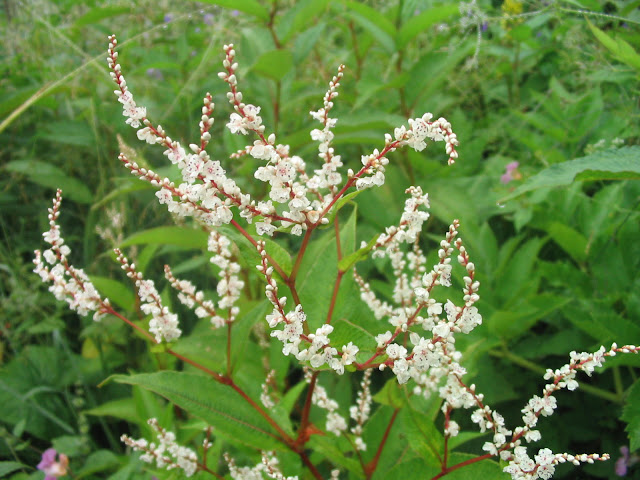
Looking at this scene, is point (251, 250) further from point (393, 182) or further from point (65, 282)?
point (393, 182)

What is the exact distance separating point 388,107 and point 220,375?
4.40 feet

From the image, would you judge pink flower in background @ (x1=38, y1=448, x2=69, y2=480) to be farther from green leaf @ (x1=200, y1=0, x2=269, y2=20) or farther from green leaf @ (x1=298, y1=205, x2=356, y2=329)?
green leaf @ (x1=200, y1=0, x2=269, y2=20)

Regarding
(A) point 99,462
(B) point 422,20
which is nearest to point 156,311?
(A) point 99,462

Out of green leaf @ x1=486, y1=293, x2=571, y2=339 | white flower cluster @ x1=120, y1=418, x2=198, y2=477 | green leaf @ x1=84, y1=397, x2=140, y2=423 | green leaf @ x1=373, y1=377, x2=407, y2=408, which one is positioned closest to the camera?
green leaf @ x1=373, y1=377, x2=407, y2=408

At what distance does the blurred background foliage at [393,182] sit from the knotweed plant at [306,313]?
0.18 meters

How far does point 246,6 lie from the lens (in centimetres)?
186

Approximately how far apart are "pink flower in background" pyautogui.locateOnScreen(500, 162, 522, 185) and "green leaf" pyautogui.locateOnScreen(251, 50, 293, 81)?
0.84m

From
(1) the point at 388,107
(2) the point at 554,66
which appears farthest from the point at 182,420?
(2) the point at 554,66

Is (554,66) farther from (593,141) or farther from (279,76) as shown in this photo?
(279,76)

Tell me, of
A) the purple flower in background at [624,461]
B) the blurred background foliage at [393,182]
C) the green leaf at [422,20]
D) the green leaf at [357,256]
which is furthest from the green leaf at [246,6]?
the purple flower in background at [624,461]

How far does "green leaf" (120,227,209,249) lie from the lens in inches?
61.6

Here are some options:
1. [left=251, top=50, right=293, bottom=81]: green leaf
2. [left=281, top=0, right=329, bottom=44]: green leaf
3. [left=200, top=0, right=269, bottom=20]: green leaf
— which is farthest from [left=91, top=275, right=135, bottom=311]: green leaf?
[left=281, top=0, right=329, bottom=44]: green leaf

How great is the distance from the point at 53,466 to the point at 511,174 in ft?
5.44

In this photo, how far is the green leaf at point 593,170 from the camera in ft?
3.39
